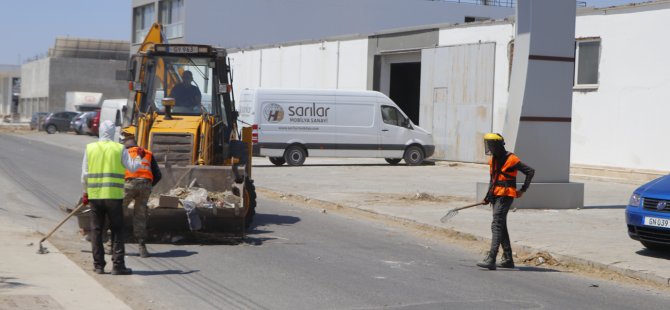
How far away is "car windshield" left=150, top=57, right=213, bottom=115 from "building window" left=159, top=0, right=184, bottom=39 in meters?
44.3

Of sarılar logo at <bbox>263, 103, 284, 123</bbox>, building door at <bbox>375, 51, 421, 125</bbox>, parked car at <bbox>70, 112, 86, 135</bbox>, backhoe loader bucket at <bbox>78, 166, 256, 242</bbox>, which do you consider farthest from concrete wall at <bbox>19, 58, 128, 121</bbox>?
backhoe loader bucket at <bbox>78, 166, 256, 242</bbox>

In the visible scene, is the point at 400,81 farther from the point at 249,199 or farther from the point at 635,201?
the point at 635,201

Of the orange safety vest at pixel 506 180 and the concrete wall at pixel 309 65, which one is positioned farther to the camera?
the concrete wall at pixel 309 65

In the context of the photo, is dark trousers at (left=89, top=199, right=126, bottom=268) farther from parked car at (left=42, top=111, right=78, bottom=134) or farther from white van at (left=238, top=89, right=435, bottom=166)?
parked car at (left=42, top=111, right=78, bottom=134)

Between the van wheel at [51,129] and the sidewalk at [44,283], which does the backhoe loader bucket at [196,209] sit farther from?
the van wheel at [51,129]

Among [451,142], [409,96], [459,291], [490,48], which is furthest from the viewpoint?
[409,96]

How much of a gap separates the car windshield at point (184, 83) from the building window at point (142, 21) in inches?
1924

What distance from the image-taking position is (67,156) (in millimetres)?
35500

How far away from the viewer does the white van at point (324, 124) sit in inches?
1241

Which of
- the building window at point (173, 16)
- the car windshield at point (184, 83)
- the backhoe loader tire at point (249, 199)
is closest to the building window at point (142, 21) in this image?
the building window at point (173, 16)

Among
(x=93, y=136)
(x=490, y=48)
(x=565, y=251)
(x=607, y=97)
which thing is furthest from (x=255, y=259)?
(x=93, y=136)

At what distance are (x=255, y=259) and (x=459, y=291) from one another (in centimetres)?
302

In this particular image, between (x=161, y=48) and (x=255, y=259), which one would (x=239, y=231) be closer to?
(x=255, y=259)

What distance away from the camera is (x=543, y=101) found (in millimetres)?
18328
